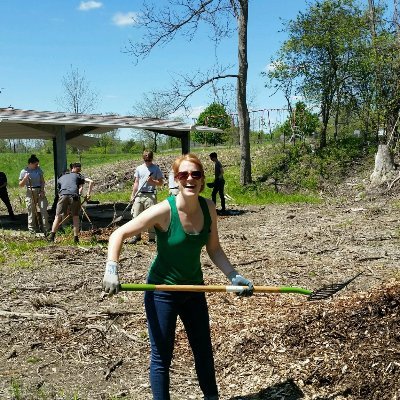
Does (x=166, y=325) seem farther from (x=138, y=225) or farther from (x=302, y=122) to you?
(x=302, y=122)

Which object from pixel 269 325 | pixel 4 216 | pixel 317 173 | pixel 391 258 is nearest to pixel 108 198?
pixel 4 216

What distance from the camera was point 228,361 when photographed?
14.6 ft

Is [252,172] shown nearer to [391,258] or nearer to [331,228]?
[331,228]

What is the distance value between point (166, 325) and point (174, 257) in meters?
0.40

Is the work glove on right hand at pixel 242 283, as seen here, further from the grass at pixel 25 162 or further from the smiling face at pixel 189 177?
the grass at pixel 25 162

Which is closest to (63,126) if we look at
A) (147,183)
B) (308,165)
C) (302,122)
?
(147,183)

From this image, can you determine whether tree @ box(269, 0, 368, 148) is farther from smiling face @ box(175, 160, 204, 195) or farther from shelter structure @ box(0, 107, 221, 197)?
smiling face @ box(175, 160, 204, 195)

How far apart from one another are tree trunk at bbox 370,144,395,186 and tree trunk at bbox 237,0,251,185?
15.0 ft

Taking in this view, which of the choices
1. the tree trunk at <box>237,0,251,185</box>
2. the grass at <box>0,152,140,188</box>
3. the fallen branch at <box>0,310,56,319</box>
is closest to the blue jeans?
the fallen branch at <box>0,310,56,319</box>

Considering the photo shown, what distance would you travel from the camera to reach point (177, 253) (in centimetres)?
325

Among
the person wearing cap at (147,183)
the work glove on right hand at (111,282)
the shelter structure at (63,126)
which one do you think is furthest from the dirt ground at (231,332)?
the shelter structure at (63,126)

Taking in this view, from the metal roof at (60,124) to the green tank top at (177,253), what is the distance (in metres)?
9.16

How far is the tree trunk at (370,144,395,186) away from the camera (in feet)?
55.7

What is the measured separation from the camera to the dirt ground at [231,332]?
3986mm
